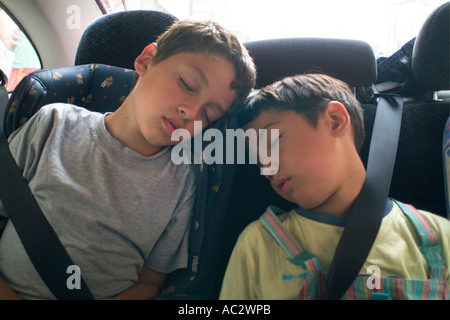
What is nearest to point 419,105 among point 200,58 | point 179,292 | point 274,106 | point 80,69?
point 274,106

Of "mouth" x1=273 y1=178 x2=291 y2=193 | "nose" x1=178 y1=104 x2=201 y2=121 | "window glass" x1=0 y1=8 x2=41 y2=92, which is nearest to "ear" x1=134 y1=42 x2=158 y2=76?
"nose" x1=178 y1=104 x2=201 y2=121

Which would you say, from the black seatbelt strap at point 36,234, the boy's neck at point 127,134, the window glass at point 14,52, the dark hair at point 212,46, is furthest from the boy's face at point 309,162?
the window glass at point 14,52

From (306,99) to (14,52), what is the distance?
1.70 metres

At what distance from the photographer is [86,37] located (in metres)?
1.24

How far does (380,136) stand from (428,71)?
12.0 inches

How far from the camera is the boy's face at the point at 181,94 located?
0.84 metres

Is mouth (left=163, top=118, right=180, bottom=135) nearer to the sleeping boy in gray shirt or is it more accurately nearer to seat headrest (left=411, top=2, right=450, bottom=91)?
the sleeping boy in gray shirt

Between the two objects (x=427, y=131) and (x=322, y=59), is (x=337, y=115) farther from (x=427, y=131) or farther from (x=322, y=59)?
(x=427, y=131)

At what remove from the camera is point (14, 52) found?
66.9 inches

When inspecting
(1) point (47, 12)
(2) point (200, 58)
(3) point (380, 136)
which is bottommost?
(3) point (380, 136)

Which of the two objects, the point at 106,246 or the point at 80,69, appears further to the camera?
the point at 80,69

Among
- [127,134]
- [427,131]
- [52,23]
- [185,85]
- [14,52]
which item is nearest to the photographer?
[185,85]

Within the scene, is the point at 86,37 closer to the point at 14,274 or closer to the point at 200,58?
the point at 200,58

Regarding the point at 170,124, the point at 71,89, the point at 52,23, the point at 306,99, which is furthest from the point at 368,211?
the point at 52,23
